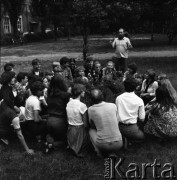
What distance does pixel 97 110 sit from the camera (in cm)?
470

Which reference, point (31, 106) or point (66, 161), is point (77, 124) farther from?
point (31, 106)

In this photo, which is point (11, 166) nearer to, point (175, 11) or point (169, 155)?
point (169, 155)

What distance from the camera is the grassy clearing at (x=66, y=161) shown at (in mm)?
4480

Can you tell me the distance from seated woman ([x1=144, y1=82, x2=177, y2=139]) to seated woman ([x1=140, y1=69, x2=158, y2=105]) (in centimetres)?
129

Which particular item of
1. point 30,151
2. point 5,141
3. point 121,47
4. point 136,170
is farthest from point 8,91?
point 121,47

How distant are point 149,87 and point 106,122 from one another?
2488mm

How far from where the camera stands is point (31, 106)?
5.41 m

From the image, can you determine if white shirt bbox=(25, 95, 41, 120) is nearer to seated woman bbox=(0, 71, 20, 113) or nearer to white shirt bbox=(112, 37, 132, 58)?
seated woman bbox=(0, 71, 20, 113)

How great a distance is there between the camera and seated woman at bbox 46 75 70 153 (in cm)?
526

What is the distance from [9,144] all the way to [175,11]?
423 inches

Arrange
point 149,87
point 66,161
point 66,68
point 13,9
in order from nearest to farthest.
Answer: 1. point 66,161
2. point 149,87
3. point 66,68
4. point 13,9

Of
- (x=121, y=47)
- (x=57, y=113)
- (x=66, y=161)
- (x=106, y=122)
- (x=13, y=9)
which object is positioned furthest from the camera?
(x=13, y=9)

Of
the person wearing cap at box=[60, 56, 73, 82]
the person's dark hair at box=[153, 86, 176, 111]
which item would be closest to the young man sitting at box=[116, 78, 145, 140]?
the person's dark hair at box=[153, 86, 176, 111]

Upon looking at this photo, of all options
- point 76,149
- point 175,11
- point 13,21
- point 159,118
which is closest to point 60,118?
point 76,149
